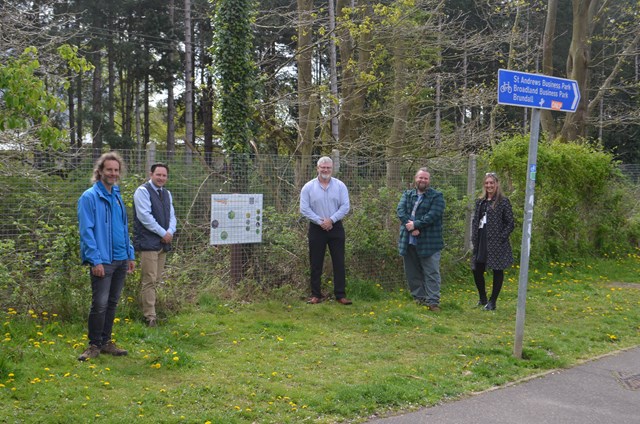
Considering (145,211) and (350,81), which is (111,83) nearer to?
(350,81)

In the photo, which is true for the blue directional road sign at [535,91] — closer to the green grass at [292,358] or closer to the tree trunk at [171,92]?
the green grass at [292,358]

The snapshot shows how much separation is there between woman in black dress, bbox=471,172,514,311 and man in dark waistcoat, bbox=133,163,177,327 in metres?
4.34

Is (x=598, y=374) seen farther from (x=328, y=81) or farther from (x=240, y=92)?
(x=328, y=81)

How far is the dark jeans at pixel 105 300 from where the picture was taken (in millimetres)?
6387

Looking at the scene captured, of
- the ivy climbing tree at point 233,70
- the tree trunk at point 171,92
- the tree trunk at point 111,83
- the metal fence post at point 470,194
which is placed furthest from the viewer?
the tree trunk at point 171,92

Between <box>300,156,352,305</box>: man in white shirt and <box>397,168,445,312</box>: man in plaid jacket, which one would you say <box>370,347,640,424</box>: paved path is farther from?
<box>300,156,352,305</box>: man in white shirt

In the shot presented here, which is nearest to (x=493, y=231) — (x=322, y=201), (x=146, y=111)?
(x=322, y=201)

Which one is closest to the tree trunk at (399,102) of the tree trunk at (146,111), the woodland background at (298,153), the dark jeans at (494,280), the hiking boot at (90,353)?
the woodland background at (298,153)

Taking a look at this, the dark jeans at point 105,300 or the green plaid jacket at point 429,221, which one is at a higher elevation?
the green plaid jacket at point 429,221

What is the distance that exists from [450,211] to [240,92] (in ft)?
13.4

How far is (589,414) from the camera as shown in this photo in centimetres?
552

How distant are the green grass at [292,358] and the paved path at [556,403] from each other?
0.63 feet

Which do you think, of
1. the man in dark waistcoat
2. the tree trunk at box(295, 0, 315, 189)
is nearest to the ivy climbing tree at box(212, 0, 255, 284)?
the man in dark waistcoat

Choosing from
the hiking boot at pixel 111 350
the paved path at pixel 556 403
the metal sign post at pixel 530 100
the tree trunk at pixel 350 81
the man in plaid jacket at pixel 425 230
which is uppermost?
the tree trunk at pixel 350 81
